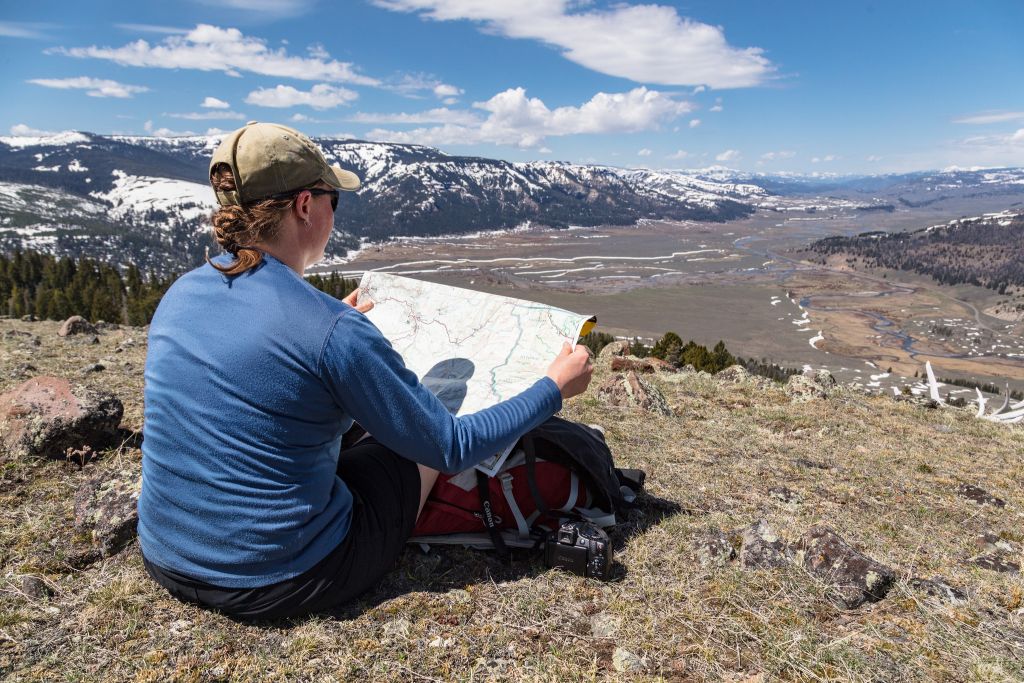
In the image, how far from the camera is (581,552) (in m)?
3.86

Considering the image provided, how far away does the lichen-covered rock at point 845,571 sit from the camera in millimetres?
3707

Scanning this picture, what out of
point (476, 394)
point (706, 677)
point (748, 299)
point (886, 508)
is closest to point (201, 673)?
point (476, 394)

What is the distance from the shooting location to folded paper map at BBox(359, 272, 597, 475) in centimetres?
406

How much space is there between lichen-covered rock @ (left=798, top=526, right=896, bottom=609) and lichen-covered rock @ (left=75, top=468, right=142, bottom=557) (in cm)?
490

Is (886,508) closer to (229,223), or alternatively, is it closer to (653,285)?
(229,223)

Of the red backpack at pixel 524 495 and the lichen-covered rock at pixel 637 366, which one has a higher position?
the red backpack at pixel 524 495

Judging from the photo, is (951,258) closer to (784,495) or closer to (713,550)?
(784,495)

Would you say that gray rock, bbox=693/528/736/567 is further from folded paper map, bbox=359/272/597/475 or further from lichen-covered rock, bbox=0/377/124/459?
lichen-covered rock, bbox=0/377/124/459

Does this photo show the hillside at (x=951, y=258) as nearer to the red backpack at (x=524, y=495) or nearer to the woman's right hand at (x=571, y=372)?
the red backpack at (x=524, y=495)

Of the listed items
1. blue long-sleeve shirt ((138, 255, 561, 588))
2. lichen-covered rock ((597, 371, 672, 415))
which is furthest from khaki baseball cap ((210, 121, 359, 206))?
lichen-covered rock ((597, 371, 672, 415))

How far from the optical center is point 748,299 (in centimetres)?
11588

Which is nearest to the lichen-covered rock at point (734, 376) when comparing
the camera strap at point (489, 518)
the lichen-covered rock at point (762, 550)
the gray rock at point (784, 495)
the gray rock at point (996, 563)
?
the gray rock at point (784, 495)

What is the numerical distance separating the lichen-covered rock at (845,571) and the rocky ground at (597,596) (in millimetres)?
12

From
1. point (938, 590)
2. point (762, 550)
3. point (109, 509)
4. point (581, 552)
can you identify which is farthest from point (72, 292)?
point (938, 590)
